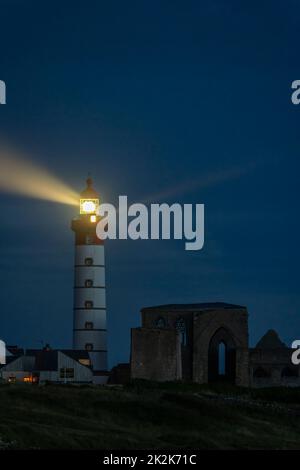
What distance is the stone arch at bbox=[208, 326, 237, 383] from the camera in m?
71.9

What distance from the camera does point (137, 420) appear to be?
145 ft

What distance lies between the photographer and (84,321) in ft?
234

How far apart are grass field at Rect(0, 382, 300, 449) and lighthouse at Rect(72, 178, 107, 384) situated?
15314 mm

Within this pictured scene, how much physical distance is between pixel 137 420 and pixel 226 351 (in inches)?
1130

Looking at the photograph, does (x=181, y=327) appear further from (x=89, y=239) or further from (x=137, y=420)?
(x=137, y=420)

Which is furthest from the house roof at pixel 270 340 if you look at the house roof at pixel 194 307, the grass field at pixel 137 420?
the grass field at pixel 137 420

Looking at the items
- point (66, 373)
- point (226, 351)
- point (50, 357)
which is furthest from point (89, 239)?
point (226, 351)

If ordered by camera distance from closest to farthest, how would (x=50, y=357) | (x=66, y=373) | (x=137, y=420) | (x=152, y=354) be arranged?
(x=137, y=420)
(x=152, y=354)
(x=66, y=373)
(x=50, y=357)

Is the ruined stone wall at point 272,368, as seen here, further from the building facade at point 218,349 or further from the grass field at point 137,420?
the grass field at point 137,420

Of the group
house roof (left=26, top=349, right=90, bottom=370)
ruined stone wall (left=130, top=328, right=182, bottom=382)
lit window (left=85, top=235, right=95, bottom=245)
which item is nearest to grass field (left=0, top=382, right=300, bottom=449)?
ruined stone wall (left=130, top=328, right=182, bottom=382)

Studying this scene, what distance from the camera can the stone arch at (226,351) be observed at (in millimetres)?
71875

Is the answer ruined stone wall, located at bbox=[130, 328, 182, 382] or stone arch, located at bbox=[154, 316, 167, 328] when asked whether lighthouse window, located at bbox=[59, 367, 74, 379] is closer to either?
ruined stone wall, located at bbox=[130, 328, 182, 382]

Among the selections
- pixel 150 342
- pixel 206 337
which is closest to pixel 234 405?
pixel 150 342
